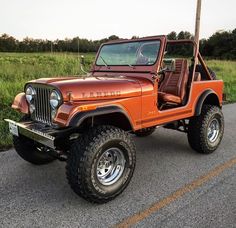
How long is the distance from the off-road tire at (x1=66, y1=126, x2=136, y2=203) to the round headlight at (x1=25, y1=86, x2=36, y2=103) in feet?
3.07

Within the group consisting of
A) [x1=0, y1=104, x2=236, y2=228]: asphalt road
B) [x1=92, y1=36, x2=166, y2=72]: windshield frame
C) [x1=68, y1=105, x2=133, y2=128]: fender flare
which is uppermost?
[x1=92, y1=36, x2=166, y2=72]: windshield frame

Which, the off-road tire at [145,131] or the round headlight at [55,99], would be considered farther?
the off-road tire at [145,131]

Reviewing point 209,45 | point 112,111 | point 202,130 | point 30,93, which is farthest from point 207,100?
point 209,45

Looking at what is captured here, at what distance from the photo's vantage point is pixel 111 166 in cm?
366

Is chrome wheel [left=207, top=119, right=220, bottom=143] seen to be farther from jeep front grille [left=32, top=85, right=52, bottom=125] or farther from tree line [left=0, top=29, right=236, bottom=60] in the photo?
tree line [left=0, top=29, right=236, bottom=60]

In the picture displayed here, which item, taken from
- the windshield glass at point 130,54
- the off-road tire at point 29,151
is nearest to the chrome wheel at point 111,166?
the off-road tire at point 29,151

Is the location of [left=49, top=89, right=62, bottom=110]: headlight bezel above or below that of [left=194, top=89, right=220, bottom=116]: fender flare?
above

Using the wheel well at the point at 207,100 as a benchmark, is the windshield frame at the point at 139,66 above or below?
above

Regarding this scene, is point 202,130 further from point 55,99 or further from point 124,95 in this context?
point 55,99

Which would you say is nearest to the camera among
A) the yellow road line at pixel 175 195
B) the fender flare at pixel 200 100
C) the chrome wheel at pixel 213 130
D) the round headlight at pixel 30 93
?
the yellow road line at pixel 175 195

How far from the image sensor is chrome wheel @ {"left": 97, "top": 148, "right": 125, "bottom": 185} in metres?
3.54

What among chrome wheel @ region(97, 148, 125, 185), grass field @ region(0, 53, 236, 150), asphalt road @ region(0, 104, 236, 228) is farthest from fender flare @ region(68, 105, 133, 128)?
grass field @ region(0, 53, 236, 150)

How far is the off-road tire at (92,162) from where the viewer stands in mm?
3199

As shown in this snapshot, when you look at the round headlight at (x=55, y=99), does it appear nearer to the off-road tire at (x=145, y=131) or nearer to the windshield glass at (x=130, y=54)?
the off-road tire at (x=145, y=131)
